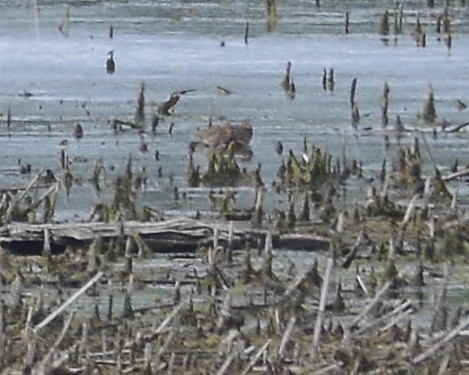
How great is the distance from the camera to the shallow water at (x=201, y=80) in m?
14.5

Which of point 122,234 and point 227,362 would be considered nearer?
point 227,362

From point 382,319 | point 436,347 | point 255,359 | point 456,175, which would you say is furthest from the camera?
point 456,175

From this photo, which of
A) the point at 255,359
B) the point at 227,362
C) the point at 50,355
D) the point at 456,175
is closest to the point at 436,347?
the point at 255,359

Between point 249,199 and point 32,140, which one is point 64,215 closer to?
point 249,199

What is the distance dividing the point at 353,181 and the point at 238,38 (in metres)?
10.1

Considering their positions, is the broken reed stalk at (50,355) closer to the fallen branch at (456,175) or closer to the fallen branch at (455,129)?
the fallen branch at (456,175)

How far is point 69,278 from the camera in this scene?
9688 millimetres

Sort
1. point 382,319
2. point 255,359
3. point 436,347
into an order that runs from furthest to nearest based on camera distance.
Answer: point 382,319 → point 436,347 → point 255,359

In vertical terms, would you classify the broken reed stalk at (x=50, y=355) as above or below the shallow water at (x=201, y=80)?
above

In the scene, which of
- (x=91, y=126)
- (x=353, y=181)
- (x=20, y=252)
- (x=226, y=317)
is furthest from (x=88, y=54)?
(x=226, y=317)

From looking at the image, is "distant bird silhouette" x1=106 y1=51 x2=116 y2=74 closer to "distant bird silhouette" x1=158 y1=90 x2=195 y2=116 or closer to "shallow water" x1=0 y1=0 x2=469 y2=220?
"shallow water" x1=0 y1=0 x2=469 y2=220

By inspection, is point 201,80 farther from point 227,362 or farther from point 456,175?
point 227,362

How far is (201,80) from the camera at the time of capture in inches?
763

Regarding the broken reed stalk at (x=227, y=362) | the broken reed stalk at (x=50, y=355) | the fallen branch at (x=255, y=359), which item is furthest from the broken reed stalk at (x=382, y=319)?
the broken reed stalk at (x=50, y=355)
